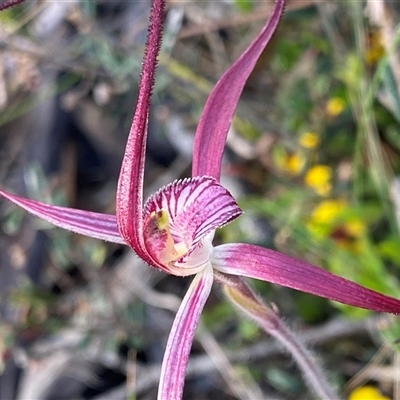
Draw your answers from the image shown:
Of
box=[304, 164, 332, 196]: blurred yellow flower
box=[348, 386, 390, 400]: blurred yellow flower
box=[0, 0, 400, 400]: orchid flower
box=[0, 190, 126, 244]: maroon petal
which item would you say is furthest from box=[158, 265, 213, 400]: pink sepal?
box=[304, 164, 332, 196]: blurred yellow flower

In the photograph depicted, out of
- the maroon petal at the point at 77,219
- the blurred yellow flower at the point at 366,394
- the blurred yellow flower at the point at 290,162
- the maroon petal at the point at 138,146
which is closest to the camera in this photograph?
the maroon petal at the point at 138,146

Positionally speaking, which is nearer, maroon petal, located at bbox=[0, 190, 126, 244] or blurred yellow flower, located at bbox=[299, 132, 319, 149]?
maroon petal, located at bbox=[0, 190, 126, 244]

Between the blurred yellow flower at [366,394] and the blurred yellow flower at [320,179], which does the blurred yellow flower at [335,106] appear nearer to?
the blurred yellow flower at [320,179]

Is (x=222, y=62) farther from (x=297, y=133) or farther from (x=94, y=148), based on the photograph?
(x=94, y=148)

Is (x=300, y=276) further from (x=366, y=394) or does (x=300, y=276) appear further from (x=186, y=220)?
(x=366, y=394)

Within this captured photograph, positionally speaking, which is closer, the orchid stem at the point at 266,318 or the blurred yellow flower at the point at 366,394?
the orchid stem at the point at 266,318

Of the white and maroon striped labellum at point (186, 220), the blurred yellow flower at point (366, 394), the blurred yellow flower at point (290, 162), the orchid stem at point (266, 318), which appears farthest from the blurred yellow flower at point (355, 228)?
the white and maroon striped labellum at point (186, 220)

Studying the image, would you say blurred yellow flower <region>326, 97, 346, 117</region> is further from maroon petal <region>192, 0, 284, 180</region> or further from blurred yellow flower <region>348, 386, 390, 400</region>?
maroon petal <region>192, 0, 284, 180</region>

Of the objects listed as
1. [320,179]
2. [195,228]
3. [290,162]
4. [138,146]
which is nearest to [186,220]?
[195,228]
